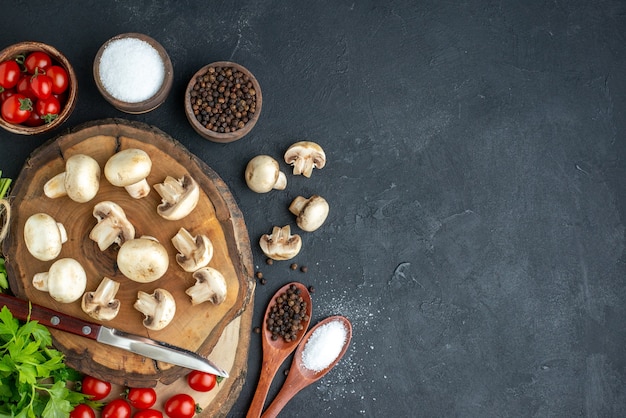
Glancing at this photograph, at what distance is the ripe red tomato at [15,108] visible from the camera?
8.12ft

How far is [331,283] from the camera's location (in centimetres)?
286

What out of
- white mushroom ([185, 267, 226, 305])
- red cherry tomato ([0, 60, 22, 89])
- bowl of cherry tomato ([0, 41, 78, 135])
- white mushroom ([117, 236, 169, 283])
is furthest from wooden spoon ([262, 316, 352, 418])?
red cherry tomato ([0, 60, 22, 89])

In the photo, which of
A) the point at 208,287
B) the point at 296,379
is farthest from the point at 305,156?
the point at 296,379

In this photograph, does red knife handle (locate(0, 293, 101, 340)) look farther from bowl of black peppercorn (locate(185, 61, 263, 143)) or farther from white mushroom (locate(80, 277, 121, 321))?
bowl of black peppercorn (locate(185, 61, 263, 143))

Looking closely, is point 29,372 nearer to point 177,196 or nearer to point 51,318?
point 51,318

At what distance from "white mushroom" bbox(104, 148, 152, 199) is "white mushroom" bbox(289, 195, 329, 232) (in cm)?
72

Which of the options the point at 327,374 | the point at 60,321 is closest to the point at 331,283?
the point at 327,374

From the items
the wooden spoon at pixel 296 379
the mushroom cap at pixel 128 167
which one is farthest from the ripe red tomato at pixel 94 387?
the mushroom cap at pixel 128 167

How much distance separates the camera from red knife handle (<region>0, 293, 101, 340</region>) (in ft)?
7.69

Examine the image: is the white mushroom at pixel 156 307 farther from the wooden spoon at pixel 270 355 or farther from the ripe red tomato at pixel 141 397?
the wooden spoon at pixel 270 355

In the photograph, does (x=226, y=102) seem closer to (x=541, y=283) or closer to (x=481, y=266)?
(x=481, y=266)

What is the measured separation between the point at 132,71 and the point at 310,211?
97 centimetres

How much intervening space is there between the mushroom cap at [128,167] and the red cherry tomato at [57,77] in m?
0.47

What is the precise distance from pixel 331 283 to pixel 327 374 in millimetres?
422
